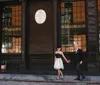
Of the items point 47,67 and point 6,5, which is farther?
point 6,5

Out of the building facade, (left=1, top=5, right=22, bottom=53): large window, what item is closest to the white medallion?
the building facade

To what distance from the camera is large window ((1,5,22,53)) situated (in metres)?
24.5

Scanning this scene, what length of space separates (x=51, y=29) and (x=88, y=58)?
384 centimetres

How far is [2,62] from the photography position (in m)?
24.5

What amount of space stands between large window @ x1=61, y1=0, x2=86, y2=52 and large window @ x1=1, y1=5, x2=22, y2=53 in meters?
3.79

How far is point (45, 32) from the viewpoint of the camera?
23609mm

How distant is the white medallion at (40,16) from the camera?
2370 centimetres

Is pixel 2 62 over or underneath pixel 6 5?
underneath

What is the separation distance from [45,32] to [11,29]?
10.2 feet

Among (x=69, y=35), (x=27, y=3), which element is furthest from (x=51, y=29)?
(x=27, y=3)

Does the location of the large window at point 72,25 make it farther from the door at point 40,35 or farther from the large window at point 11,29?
the large window at point 11,29

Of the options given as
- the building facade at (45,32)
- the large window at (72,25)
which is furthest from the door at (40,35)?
the large window at (72,25)

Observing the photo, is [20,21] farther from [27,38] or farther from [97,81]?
[97,81]

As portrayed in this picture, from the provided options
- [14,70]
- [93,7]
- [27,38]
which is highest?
[93,7]
